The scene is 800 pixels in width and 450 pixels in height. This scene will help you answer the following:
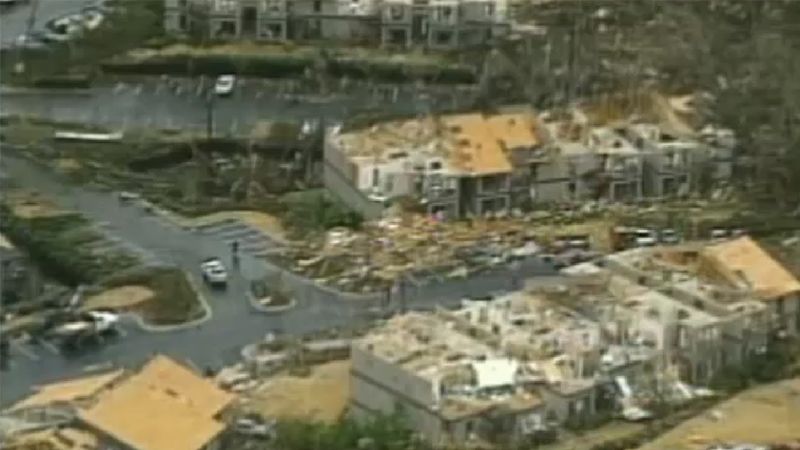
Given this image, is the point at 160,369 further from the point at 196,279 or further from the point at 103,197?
the point at 103,197

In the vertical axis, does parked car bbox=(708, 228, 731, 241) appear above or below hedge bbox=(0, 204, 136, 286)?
above

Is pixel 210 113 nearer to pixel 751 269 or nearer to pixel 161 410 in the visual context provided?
pixel 751 269

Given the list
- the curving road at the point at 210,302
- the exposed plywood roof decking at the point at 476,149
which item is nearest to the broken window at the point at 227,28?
the exposed plywood roof decking at the point at 476,149

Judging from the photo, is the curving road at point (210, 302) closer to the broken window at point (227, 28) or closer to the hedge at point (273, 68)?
the hedge at point (273, 68)

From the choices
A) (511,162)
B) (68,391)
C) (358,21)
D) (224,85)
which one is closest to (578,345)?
(68,391)

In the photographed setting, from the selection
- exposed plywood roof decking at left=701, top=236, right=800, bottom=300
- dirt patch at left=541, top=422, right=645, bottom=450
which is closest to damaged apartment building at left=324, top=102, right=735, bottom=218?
exposed plywood roof decking at left=701, top=236, right=800, bottom=300

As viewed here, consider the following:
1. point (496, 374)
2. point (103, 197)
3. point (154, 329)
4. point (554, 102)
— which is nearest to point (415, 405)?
point (496, 374)

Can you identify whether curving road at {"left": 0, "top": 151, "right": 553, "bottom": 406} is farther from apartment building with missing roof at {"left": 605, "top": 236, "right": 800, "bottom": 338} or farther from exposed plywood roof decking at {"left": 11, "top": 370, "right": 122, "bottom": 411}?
apartment building with missing roof at {"left": 605, "top": 236, "right": 800, "bottom": 338}
